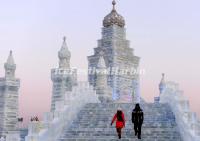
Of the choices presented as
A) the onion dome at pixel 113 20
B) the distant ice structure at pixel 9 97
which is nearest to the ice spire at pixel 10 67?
the distant ice structure at pixel 9 97

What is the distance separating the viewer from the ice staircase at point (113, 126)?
17.9 m

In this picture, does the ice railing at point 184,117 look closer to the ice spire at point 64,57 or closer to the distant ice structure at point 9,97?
the ice spire at point 64,57

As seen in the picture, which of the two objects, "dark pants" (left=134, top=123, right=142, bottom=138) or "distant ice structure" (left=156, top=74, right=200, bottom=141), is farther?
"distant ice structure" (left=156, top=74, right=200, bottom=141)

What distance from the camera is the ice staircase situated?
17.9 metres

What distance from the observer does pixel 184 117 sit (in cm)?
1720

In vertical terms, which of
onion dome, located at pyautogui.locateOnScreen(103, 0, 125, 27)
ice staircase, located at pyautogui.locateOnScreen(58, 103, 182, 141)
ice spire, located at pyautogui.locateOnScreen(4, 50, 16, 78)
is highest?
onion dome, located at pyautogui.locateOnScreen(103, 0, 125, 27)

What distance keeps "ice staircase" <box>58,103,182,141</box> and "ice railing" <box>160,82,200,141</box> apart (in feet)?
1.55

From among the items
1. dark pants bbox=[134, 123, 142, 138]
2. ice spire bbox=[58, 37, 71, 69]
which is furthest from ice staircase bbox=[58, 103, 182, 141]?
ice spire bbox=[58, 37, 71, 69]

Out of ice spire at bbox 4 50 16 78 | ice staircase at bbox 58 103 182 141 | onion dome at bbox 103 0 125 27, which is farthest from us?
ice spire at bbox 4 50 16 78

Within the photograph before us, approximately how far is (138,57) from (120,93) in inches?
→ 493

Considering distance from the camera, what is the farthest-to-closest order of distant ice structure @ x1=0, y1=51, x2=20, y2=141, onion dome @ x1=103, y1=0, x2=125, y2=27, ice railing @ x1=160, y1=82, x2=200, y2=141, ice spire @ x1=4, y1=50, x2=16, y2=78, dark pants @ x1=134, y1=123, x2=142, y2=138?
ice spire @ x1=4, y1=50, x2=16, y2=78 < distant ice structure @ x1=0, y1=51, x2=20, y2=141 < onion dome @ x1=103, y1=0, x2=125, y2=27 < ice railing @ x1=160, y1=82, x2=200, y2=141 < dark pants @ x1=134, y1=123, x2=142, y2=138

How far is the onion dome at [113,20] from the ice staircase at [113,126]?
2937 inches

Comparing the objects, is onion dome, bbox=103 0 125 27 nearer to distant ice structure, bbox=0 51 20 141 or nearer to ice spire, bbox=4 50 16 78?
ice spire, bbox=4 50 16 78

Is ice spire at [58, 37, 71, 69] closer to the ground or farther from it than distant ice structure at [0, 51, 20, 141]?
farther from it
